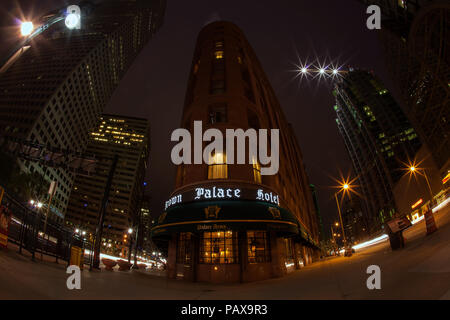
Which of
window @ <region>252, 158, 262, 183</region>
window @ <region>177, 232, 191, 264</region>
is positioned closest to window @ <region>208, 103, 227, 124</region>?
window @ <region>252, 158, 262, 183</region>

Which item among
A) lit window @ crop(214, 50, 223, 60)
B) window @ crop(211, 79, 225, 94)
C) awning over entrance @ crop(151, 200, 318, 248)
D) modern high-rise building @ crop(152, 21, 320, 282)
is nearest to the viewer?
awning over entrance @ crop(151, 200, 318, 248)

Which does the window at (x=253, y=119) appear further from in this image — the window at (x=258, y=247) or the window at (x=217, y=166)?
the window at (x=258, y=247)

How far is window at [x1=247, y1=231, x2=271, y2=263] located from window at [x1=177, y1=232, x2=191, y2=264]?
188 inches

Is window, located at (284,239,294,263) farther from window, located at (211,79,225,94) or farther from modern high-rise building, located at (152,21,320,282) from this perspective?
window, located at (211,79,225,94)

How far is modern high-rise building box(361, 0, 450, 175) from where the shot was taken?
2531cm

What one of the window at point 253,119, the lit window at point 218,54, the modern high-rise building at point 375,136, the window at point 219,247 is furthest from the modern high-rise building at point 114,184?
the modern high-rise building at point 375,136

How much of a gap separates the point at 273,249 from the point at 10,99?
14225 centimetres

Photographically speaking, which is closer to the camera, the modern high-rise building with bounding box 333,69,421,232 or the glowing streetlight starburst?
the glowing streetlight starburst

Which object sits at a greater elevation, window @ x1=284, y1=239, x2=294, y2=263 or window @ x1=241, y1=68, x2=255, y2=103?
window @ x1=241, y1=68, x2=255, y2=103

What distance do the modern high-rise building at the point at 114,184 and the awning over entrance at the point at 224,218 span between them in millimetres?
115698

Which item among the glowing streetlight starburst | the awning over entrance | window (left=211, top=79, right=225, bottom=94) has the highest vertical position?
window (left=211, top=79, right=225, bottom=94)

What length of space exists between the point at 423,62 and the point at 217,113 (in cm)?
2897

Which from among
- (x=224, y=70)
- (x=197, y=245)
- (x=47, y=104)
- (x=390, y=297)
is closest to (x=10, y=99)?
(x=47, y=104)

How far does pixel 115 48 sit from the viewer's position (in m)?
149
